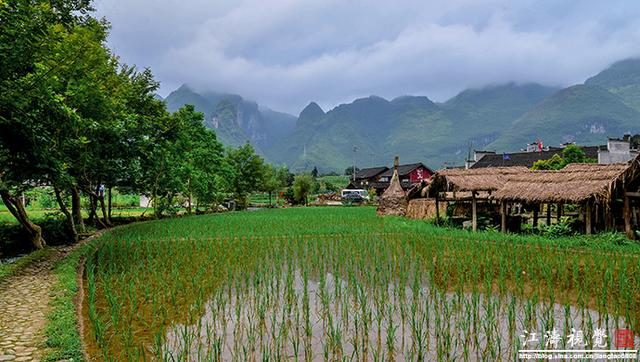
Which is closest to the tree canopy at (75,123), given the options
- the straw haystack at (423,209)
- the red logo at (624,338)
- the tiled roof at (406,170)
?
the red logo at (624,338)

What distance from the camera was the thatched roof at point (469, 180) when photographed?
665 inches

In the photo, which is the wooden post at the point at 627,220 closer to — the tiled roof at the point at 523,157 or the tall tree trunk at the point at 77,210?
the tall tree trunk at the point at 77,210

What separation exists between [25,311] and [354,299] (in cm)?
517

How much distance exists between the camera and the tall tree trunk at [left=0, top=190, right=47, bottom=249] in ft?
36.2

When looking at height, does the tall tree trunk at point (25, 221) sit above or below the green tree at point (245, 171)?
below

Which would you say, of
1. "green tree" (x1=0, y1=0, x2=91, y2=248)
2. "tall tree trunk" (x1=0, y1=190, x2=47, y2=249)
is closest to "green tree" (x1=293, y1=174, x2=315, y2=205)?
"tall tree trunk" (x1=0, y1=190, x2=47, y2=249)

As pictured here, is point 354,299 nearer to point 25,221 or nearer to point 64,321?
point 64,321

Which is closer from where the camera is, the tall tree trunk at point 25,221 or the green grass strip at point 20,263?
the green grass strip at point 20,263

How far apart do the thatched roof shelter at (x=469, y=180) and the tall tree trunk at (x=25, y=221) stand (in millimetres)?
14770

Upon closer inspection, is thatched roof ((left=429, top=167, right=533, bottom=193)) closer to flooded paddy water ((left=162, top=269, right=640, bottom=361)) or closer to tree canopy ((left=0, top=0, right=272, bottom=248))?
flooded paddy water ((left=162, top=269, right=640, bottom=361))

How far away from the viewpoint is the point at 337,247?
12.7 meters

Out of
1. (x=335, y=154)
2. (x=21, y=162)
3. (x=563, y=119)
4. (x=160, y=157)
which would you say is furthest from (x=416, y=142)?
(x=21, y=162)

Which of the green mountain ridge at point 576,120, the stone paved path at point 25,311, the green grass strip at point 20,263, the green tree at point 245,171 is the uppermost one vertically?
the green mountain ridge at point 576,120

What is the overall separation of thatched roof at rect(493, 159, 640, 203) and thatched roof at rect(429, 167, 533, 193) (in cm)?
89
